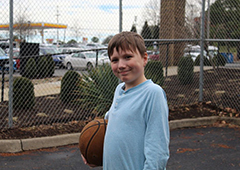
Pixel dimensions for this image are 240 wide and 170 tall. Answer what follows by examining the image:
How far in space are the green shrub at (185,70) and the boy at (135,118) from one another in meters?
8.22

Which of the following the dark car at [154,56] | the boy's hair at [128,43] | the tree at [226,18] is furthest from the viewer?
the dark car at [154,56]

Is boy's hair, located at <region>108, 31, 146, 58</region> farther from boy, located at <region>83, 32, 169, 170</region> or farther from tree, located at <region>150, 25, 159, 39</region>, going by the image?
tree, located at <region>150, 25, 159, 39</region>

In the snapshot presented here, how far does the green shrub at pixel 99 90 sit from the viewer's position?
6.84 meters

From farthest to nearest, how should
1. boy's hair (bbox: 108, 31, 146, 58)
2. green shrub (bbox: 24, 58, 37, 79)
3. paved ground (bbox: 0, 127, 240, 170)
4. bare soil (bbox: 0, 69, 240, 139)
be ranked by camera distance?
green shrub (bbox: 24, 58, 37, 79) < bare soil (bbox: 0, 69, 240, 139) < paved ground (bbox: 0, 127, 240, 170) < boy's hair (bbox: 108, 31, 146, 58)

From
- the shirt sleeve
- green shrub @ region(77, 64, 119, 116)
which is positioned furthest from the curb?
the shirt sleeve

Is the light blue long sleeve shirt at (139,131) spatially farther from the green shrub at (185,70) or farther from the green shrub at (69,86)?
the green shrub at (185,70)

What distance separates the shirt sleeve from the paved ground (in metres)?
2.72

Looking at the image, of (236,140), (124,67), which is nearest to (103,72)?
(236,140)

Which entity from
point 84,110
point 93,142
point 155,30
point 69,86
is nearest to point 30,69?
point 69,86

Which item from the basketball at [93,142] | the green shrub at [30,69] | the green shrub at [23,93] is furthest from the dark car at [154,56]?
the basketball at [93,142]

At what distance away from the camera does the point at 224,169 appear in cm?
434

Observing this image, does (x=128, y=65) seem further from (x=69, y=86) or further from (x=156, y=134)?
(x=69, y=86)

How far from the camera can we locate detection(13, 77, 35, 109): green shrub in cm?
683

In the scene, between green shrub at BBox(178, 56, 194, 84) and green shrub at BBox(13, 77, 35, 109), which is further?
green shrub at BBox(178, 56, 194, 84)
